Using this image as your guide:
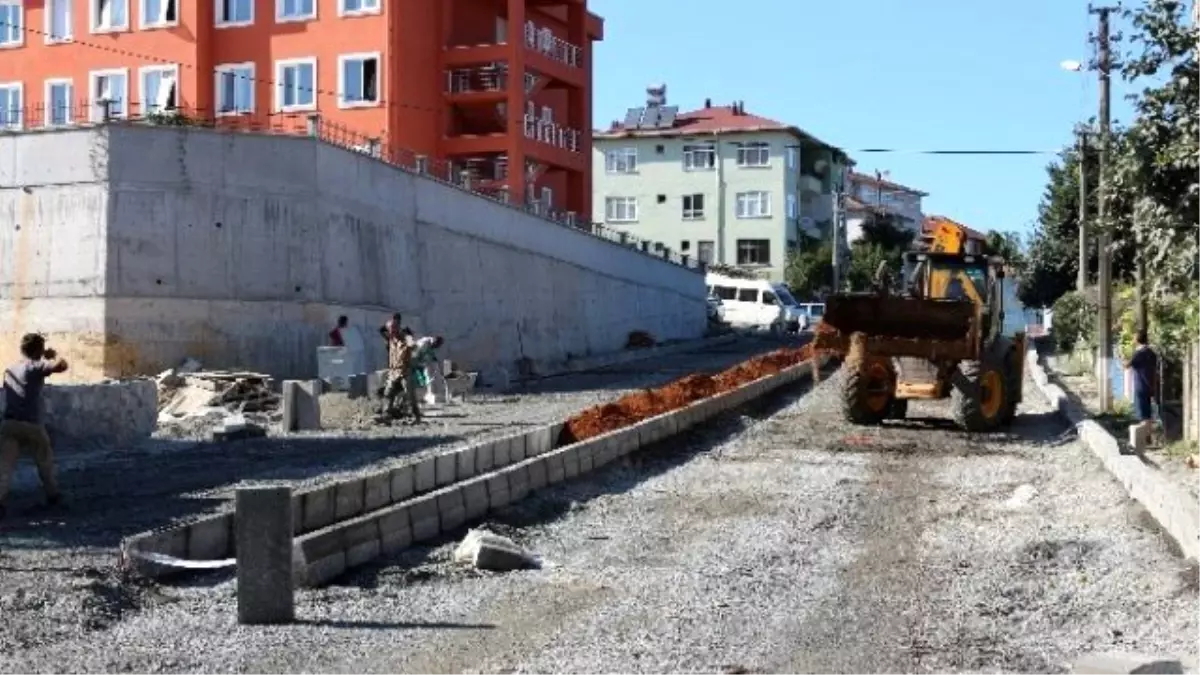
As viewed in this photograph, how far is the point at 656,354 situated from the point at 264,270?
19.4 m

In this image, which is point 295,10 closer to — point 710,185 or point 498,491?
point 498,491

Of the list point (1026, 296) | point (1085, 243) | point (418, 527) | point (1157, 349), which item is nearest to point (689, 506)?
point (418, 527)

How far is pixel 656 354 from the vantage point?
5056cm

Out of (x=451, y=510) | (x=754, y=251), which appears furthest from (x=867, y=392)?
(x=754, y=251)

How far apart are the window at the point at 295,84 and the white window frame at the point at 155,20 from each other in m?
3.58

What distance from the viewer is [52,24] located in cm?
5278

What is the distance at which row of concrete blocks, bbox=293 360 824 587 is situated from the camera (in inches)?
440

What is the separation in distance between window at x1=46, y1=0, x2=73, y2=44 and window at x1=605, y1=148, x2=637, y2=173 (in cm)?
4143

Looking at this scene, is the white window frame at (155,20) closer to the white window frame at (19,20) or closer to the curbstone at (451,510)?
the white window frame at (19,20)

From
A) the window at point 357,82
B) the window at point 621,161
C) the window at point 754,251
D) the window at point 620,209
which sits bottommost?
the window at point 754,251

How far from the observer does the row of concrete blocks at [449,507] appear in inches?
440

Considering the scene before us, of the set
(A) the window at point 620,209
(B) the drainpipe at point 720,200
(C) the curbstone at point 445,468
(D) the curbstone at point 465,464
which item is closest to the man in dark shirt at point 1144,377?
(D) the curbstone at point 465,464

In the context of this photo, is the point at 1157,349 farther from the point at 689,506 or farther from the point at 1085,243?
the point at 1085,243

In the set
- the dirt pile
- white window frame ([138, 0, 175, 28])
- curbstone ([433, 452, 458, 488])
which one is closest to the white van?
white window frame ([138, 0, 175, 28])
